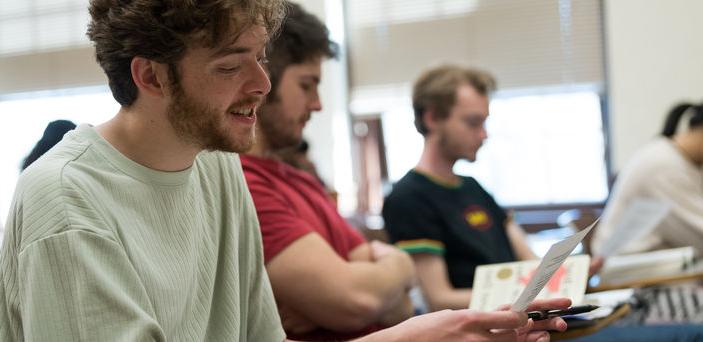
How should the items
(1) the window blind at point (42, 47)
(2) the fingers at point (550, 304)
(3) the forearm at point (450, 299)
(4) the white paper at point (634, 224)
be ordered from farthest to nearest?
(1) the window blind at point (42, 47), (4) the white paper at point (634, 224), (3) the forearm at point (450, 299), (2) the fingers at point (550, 304)

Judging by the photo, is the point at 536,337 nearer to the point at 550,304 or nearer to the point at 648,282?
the point at 550,304

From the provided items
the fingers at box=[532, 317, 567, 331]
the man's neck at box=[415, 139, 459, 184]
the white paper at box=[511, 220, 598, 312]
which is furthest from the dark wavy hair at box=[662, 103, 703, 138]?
the white paper at box=[511, 220, 598, 312]

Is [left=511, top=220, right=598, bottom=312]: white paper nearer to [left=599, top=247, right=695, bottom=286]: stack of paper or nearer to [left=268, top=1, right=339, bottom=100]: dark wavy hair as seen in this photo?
[left=268, top=1, right=339, bottom=100]: dark wavy hair

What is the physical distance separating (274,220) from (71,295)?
0.81 meters

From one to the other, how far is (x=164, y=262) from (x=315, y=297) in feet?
2.01

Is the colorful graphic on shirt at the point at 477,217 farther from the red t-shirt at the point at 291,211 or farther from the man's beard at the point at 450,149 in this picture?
the red t-shirt at the point at 291,211

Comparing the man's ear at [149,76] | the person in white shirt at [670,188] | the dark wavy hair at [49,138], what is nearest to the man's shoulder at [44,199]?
the man's ear at [149,76]

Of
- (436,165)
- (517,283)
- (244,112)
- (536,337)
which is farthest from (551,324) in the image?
(436,165)

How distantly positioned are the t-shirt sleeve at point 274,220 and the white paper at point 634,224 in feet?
4.01

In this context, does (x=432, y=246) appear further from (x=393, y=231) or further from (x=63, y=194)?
(x=63, y=194)

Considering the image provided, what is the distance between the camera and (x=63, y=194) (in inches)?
44.0

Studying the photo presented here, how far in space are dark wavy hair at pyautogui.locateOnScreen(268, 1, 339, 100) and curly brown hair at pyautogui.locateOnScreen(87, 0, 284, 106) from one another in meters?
0.74

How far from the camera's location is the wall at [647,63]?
500 centimetres

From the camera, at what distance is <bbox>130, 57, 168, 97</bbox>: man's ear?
1266mm
